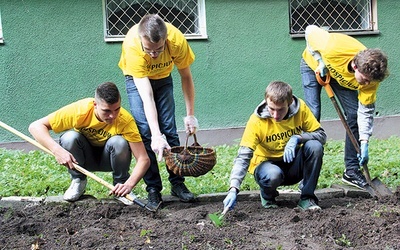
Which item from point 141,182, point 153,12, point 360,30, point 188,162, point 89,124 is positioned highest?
point 153,12

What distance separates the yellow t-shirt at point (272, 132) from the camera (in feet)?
14.0

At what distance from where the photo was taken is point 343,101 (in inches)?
204

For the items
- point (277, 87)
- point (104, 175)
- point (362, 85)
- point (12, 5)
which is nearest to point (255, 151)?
point (277, 87)

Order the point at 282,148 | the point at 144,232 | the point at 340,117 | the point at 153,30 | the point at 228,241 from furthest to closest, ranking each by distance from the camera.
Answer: the point at 340,117
the point at 282,148
the point at 153,30
the point at 144,232
the point at 228,241

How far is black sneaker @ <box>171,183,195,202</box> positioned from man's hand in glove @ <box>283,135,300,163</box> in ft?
3.06

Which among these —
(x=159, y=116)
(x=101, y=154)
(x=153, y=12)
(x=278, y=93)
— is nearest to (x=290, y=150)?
(x=278, y=93)

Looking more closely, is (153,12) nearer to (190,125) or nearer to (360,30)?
(360,30)

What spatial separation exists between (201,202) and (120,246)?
1519 mm

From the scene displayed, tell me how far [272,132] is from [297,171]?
0.39 metres

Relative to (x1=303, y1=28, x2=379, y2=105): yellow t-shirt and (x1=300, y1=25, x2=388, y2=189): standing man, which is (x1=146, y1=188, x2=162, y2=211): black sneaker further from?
(x1=303, y1=28, x2=379, y2=105): yellow t-shirt

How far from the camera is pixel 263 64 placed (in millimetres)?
7941

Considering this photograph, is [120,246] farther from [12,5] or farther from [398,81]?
[398,81]

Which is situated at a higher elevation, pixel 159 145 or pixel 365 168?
pixel 159 145

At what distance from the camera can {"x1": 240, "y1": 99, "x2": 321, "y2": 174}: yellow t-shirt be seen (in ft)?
14.0
